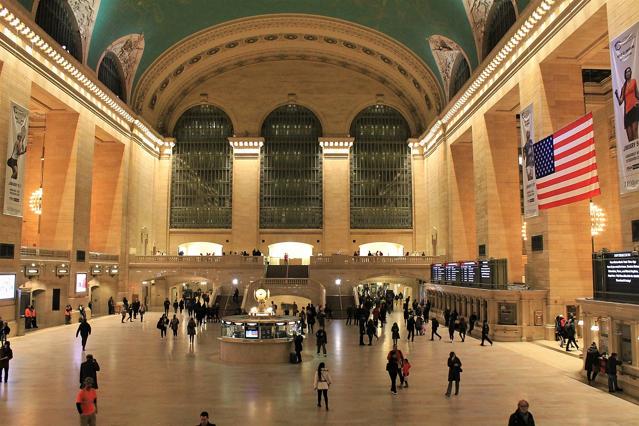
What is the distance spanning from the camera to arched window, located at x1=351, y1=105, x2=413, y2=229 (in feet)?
129

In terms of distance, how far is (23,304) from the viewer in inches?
910

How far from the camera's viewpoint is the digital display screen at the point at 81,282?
83.3ft

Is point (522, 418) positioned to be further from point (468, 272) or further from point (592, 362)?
point (468, 272)

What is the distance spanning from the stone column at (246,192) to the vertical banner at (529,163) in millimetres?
22105

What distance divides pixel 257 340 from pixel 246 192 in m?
24.9

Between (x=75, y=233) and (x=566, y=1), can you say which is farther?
(x=75, y=233)

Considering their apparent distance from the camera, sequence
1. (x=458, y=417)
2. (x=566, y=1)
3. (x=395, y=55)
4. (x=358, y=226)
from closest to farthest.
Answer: (x=458, y=417)
(x=566, y=1)
(x=395, y=55)
(x=358, y=226)

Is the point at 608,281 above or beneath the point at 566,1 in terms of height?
beneath

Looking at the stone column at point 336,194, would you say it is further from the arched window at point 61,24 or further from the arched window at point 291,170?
the arched window at point 61,24

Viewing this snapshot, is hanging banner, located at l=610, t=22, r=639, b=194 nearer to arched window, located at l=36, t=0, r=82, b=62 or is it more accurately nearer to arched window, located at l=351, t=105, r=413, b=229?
arched window, located at l=36, t=0, r=82, b=62

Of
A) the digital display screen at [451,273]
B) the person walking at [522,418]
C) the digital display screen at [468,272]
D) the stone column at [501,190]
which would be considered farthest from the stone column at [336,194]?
the person walking at [522,418]

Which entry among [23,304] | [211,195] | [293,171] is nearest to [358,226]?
[293,171]

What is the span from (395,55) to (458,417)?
29.5 m

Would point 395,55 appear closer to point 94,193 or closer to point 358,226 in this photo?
point 358,226
